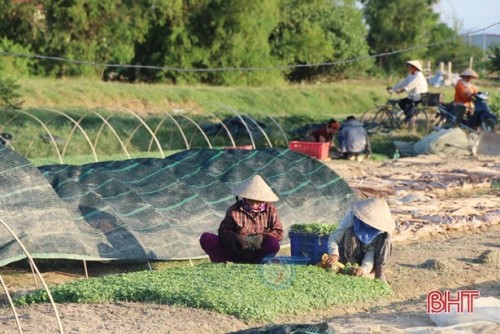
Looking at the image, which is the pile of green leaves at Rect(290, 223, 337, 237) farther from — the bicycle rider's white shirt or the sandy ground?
the bicycle rider's white shirt

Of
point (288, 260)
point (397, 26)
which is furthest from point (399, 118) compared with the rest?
point (397, 26)

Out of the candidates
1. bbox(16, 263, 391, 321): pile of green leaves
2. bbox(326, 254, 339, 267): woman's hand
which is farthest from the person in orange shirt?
bbox(326, 254, 339, 267): woman's hand

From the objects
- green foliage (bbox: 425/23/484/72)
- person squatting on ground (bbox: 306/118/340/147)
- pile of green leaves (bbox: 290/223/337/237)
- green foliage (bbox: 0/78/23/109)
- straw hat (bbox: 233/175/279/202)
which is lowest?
→ green foliage (bbox: 425/23/484/72)

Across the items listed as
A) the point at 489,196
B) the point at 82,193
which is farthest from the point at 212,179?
the point at 489,196

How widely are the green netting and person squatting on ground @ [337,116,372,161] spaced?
4.83 meters

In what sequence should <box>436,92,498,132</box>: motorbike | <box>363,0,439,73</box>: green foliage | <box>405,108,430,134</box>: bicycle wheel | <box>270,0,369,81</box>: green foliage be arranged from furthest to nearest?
<box>363,0,439,73</box>: green foliage, <box>270,0,369,81</box>: green foliage, <box>405,108,430,134</box>: bicycle wheel, <box>436,92,498,132</box>: motorbike

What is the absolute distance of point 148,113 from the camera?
71.6 ft

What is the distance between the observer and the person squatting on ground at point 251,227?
7.32m

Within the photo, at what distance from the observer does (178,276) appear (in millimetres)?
6820

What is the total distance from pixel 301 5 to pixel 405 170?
23560 millimetres

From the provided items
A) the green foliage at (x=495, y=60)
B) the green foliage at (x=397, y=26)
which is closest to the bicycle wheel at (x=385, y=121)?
the green foliage at (x=495, y=60)

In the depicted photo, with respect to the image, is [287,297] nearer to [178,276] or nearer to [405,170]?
[178,276]

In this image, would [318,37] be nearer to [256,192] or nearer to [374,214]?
[256,192]

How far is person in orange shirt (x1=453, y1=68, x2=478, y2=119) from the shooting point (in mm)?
17147
